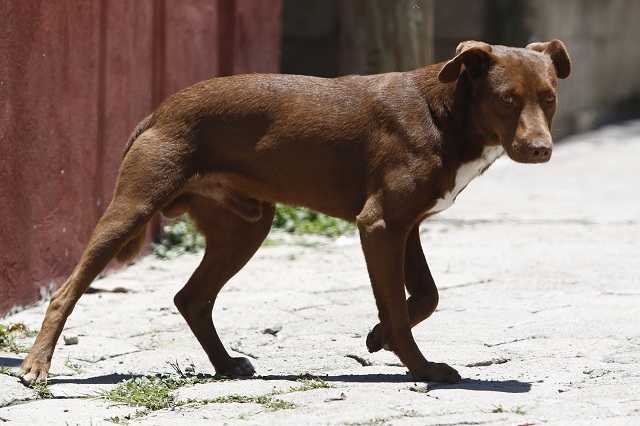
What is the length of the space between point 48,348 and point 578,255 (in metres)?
4.19

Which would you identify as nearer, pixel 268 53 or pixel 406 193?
pixel 406 193

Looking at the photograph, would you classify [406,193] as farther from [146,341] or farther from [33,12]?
[33,12]

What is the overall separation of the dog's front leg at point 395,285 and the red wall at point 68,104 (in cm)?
231

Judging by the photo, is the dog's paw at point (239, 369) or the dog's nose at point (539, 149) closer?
the dog's nose at point (539, 149)

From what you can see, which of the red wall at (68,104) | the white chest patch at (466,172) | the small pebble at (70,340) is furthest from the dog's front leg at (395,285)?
the red wall at (68,104)

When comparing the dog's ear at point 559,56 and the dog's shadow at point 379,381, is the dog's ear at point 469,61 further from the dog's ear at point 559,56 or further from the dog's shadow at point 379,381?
the dog's shadow at point 379,381

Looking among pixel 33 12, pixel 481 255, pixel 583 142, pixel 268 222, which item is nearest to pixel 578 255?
pixel 481 255

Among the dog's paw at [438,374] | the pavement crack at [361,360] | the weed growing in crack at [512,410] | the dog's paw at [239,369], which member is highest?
the weed growing in crack at [512,410]

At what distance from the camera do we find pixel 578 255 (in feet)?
26.2

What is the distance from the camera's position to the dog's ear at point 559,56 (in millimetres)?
5156

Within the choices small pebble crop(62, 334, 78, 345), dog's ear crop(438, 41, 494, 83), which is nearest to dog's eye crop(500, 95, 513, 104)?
dog's ear crop(438, 41, 494, 83)

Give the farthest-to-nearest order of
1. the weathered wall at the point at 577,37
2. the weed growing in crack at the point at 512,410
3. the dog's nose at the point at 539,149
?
the weathered wall at the point at 577,37
the dog's nose at the point at 539,149
the weed growing in crack at the point at 512,410

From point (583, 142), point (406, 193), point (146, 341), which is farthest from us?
point (583, 142)

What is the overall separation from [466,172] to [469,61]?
1.58 feet
